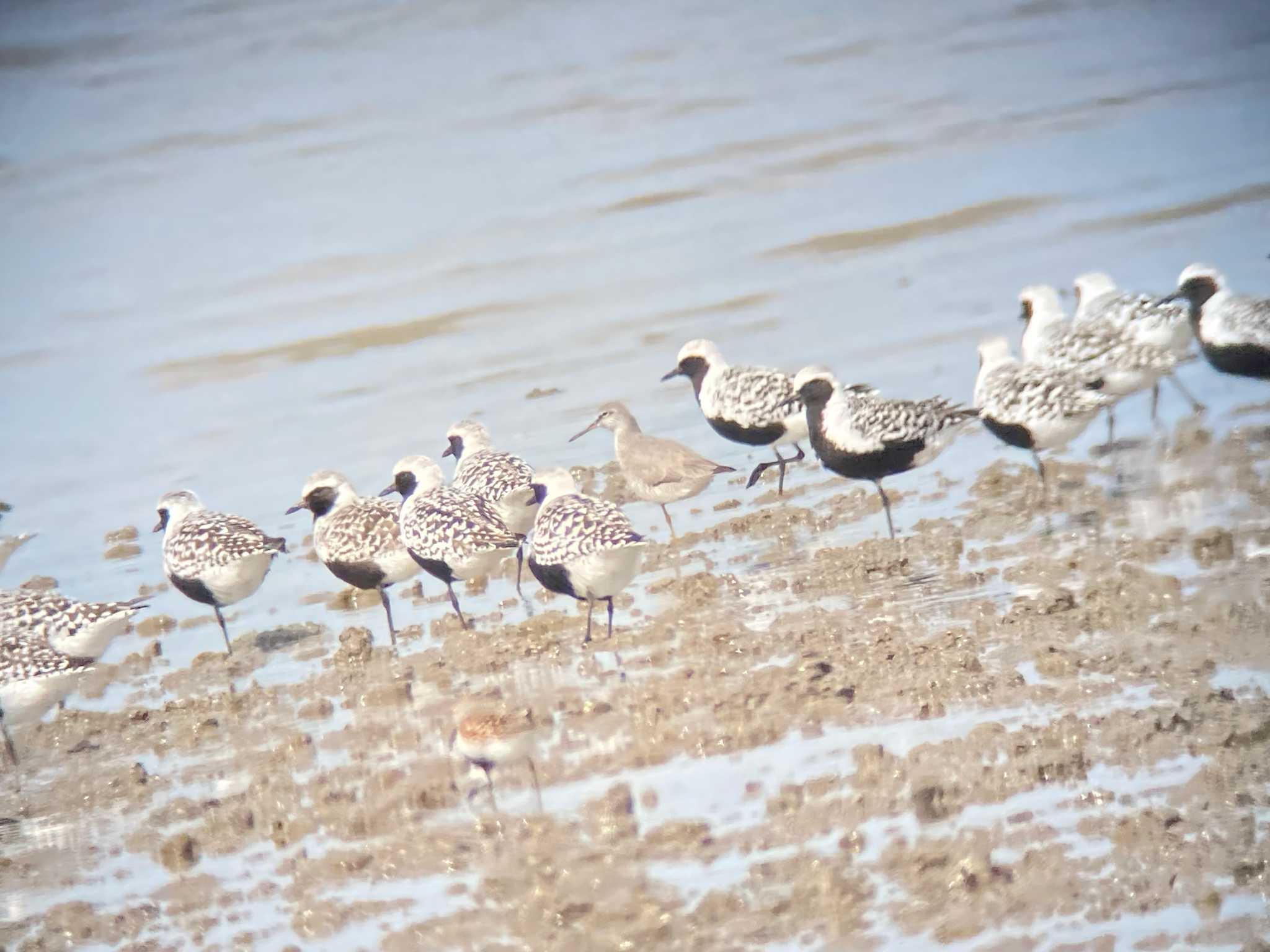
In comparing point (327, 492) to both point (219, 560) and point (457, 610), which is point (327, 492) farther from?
point (457, 610)

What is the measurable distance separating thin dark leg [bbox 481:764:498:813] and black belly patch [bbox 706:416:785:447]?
4.02m

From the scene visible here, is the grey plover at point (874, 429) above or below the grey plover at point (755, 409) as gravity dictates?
below

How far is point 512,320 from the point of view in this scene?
16.0 m

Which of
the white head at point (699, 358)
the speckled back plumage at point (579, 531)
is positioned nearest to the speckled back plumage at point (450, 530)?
the speckled back plumage at point (579, 531)

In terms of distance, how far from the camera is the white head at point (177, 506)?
899 cm

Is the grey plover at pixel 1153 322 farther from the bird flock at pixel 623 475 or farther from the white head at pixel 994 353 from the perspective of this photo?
the white head at pixel 994 353

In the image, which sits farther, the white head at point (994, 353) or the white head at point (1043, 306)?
the white head at point (1043, 306)

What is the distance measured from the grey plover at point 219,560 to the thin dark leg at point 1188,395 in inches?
209

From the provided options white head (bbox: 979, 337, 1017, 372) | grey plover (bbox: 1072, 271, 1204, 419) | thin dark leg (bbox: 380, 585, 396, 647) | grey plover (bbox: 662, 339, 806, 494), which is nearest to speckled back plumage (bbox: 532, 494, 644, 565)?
thin dark leg (bbox: 380, 585, 396, 647)

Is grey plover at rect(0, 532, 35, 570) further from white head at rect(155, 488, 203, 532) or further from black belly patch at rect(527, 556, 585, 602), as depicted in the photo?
black belly patch at rect(527, 556, 585, 602)

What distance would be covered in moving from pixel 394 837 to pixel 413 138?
20082mm

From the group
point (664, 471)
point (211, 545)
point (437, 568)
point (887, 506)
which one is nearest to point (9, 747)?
point (211, 545)

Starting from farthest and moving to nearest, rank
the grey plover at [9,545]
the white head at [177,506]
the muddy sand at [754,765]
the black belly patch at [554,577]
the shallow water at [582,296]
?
the grey plover at [9,545]
the white head at [177,506]
the black belly patch at [554,577]
the shallow water at [582,296]
the muddy sand at [754,765]

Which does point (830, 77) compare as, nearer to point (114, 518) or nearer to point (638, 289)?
point (638, 289)
